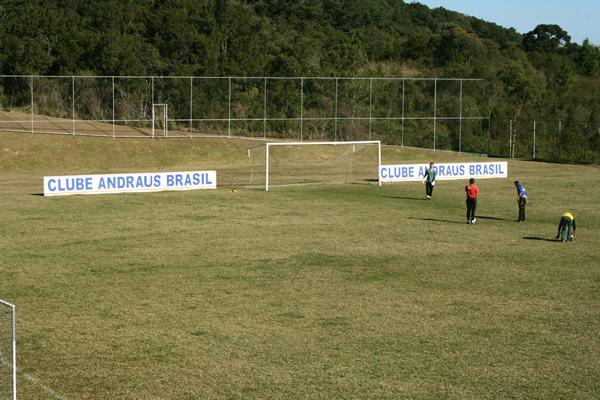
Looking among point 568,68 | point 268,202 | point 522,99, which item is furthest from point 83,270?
point 568,68

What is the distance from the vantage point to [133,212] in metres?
31.7

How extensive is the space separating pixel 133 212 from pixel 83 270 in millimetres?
10498

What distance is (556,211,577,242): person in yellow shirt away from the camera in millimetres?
25891

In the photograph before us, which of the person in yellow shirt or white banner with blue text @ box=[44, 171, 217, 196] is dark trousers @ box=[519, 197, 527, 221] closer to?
the person in yellow shirt

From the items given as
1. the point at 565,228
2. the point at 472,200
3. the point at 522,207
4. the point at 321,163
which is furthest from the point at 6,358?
the point at 321,163

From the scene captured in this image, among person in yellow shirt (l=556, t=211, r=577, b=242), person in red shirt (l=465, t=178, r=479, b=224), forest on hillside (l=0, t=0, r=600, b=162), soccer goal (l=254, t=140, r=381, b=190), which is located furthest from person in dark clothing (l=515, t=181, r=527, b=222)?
forest on hillside (l=0, t=0, r=600, b=162)

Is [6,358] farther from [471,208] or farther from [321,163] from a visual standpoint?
[321,163]

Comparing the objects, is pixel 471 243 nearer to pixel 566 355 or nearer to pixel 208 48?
pixel 566 355

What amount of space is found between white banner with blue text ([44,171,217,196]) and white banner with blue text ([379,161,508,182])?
957cm

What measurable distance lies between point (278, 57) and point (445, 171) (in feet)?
100

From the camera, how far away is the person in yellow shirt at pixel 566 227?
25.9 m

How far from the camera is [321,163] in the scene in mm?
55250

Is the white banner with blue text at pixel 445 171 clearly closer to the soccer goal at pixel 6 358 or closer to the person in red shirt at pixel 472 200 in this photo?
the person in red shirt at pixel 472 200

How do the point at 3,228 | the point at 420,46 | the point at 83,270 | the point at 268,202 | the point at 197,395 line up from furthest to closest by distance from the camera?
the point at 420,46 → the point at 268,202 → the point at 3,228 → the point at 83,270 → the point at 197,395
